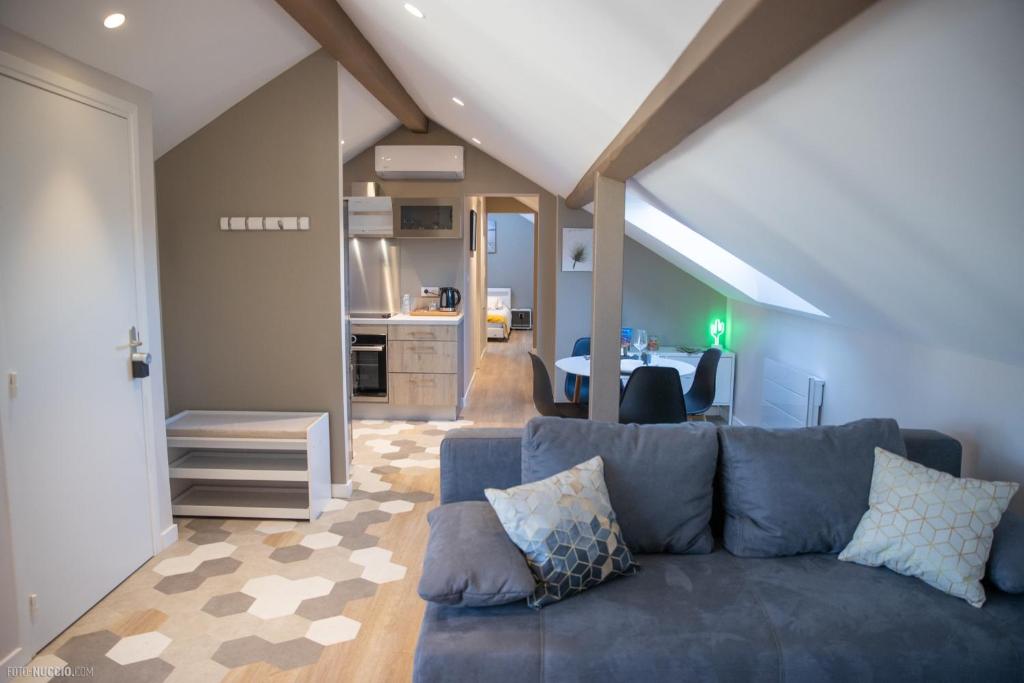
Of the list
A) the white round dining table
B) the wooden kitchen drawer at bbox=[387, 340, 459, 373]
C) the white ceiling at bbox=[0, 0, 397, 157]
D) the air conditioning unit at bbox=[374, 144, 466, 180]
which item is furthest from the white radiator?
the white ceiling at bbox=[0, 0, 397, 157]

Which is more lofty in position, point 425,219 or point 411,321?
point 425,219

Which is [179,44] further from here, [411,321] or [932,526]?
[932,526]

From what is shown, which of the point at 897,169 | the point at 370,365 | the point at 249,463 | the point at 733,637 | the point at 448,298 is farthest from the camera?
the point at 448,298

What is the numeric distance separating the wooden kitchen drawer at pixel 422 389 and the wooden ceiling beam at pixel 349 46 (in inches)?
91.4

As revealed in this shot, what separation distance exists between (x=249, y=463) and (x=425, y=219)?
10.6 ft

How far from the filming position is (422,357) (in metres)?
5.96

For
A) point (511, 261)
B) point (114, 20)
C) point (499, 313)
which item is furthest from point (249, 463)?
point (511, 261)

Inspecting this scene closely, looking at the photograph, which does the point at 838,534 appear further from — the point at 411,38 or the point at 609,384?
the point at 411,38

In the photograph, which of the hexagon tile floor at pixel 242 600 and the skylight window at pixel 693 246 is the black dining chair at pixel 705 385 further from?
the hexagon tile floor at pixel 242 600

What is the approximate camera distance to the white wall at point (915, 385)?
8.24 ft

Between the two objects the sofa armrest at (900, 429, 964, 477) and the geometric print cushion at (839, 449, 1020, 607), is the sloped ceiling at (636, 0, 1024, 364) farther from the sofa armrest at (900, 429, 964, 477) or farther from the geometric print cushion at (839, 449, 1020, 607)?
the geometric print cushion at (839, 449, 1020, 607)

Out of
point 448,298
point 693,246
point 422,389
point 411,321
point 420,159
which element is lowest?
point 422,389

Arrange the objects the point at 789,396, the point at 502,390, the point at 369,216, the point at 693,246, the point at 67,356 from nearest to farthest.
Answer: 1. the point at 67,356
2. the point at 789,396
3. the point at 693,246
4. the point at 369,216
5. the point at 502,390

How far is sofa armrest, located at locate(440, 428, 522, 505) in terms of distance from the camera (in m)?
2.48
